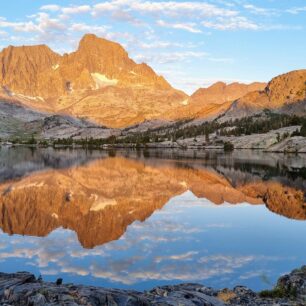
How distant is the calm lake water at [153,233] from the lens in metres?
34.3

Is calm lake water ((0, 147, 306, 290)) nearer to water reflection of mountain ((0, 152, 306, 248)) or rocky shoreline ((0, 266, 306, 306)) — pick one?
water reflection of mountain ((0, 152, 306, 248))

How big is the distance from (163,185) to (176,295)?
7295cm

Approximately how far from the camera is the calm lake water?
34.3m

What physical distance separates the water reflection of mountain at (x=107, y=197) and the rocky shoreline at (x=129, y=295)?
60.5 feet

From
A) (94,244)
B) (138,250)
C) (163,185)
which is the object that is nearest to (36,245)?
(94,244)

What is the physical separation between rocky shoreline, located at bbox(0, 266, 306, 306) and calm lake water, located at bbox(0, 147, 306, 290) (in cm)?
170

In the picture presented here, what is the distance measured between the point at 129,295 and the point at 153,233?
88.1 ft

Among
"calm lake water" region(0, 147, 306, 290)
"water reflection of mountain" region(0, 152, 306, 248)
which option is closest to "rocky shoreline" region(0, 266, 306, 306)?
"calm lake water" region(0, 147, 306, 290)

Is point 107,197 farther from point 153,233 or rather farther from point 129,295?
point 129,295

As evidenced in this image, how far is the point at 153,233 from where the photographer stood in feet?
160

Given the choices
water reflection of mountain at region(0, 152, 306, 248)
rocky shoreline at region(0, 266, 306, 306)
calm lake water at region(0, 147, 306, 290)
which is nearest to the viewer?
rocky shoreline at region(0, 266, 306, 306)

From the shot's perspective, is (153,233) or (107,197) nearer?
(153,233)

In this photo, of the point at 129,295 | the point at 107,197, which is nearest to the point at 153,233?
the point at 129,295

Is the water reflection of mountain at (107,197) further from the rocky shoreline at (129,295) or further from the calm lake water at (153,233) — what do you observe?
the rocky shoreline at (129,295)
